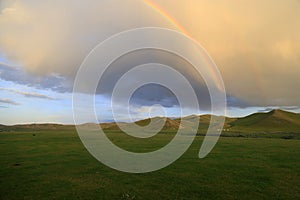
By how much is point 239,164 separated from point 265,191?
1186 centimetres

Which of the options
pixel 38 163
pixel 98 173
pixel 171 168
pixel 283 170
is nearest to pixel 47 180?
pixel 98 173

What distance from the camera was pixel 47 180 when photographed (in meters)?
22.7

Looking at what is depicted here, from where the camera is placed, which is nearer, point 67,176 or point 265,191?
point 265,191

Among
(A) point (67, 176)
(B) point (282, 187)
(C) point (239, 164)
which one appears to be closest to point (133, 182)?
(A) point (67, 176)

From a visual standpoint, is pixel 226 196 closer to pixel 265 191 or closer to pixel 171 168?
pixel 265 191

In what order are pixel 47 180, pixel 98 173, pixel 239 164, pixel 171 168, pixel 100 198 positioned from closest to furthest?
pixel 100 198 → pixel 47 180 → pixel 98 173 → pixel 171 168 → pixel 239 164

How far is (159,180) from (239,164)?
13.4 m

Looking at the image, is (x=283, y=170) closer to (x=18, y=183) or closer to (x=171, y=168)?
(x=171, y=168)

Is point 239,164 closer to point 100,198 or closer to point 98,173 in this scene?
point 98,173

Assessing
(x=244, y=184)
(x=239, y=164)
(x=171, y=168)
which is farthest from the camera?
(x=239, y=164)

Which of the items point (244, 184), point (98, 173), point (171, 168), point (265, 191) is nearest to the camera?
point (265, 191)

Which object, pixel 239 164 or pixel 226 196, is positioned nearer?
pixel 226 196

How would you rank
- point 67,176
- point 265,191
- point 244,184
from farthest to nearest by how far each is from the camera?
point 67,176, point 244,184, point 265,191

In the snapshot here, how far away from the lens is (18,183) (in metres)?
21.4
